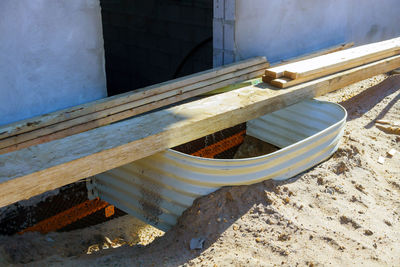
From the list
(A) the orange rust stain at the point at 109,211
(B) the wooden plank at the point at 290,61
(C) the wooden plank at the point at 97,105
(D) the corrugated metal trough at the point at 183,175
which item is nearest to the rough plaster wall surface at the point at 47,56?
(C) the wooden plank at the point at 97,105

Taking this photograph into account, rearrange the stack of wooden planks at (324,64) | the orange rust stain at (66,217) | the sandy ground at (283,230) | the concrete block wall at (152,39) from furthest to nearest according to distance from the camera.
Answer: the concrete block wall at (152,39) < the stack of wooden planks at (324,64) < the orange rust stain at (66,217) < the sandy ground at (283,230)

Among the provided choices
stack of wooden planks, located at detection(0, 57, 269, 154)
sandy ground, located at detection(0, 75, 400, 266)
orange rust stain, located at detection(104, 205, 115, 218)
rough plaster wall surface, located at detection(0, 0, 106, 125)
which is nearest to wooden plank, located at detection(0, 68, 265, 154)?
stack of wooden planks, located at detection(0, 57, 269, 154)

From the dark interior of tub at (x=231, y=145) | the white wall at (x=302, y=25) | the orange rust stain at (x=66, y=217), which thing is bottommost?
the orange rust stain at (x=66, y=217)

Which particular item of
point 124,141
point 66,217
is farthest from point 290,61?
point 66,217

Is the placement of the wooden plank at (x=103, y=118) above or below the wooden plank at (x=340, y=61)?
below

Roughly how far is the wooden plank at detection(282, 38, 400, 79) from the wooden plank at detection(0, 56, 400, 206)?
222mm

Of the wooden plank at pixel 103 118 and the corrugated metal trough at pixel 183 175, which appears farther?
the wooden plank at pixel 103 118

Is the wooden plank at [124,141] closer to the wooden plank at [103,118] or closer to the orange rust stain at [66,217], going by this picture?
the wooden plank at [103,118]

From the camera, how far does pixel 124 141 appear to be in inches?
121

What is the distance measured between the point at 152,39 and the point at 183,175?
5.19m

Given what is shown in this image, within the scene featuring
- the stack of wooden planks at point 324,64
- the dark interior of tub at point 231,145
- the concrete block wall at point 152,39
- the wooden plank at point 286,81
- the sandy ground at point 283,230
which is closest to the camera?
the sandy ground at point 283,230

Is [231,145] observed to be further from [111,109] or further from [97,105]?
[97,105]

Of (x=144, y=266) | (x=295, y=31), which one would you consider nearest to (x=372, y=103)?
(x=295, y=31)

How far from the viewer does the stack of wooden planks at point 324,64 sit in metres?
4.41
